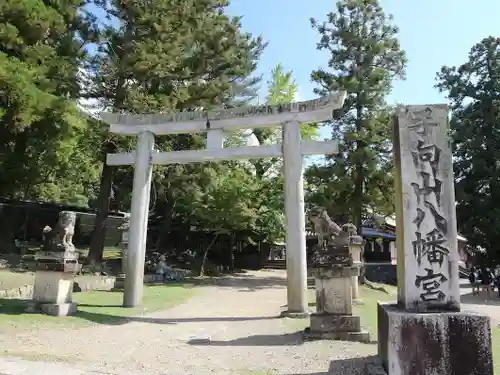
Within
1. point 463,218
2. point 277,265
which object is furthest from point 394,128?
point 277,265

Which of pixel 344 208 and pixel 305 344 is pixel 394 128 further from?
pixel 344 208

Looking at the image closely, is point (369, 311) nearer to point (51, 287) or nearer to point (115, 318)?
point (115, 318)

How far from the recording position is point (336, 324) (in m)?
7.91

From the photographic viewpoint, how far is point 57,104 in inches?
620

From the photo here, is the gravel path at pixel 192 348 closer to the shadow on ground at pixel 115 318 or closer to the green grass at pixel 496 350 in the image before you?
the shadow on ground at pixel 115 318

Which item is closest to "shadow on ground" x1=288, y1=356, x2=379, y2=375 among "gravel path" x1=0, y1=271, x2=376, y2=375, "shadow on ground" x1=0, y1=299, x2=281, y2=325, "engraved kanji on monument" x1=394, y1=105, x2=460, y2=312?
"gravel path" x1=0, y1=271, x2=376, y2=375

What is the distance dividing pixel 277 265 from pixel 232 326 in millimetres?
23015

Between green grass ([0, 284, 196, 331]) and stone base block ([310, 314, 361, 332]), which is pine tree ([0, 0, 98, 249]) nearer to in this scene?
green grass ([0, 284, 196, 331])

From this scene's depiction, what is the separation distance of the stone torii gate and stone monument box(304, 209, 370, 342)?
2114mm

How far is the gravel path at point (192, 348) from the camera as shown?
608cm

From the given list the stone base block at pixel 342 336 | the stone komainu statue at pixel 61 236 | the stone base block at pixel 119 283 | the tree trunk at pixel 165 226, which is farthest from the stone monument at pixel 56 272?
the tree trunk at pixel 165 226

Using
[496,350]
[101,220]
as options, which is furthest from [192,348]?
[101,220]

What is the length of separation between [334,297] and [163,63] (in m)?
13.7

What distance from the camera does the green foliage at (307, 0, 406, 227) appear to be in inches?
787
